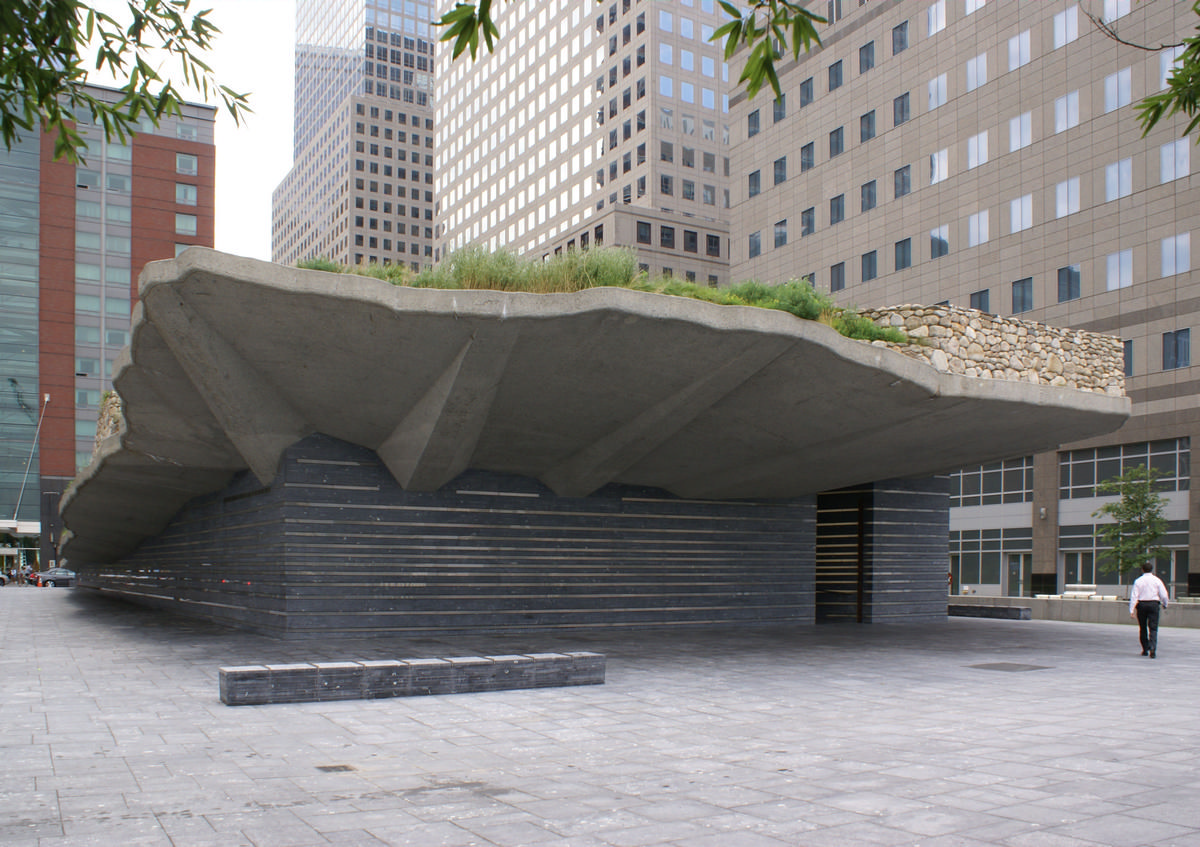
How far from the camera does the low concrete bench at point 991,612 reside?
2584 centimetres

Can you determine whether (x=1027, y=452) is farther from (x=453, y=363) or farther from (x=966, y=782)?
(x=966, y=782)

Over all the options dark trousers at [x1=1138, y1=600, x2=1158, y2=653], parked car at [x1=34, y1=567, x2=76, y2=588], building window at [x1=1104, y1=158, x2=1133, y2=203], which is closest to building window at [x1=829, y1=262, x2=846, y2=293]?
building window at [x1=1104, y1=158, x2=1133, y2=203]

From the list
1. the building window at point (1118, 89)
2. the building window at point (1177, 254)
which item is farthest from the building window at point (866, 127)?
the building window at point (1177, 254)

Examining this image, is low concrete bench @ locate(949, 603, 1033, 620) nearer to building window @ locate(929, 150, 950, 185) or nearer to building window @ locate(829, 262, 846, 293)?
building window @ locate(929, 150, 950, 185)

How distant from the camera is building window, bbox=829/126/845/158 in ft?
179

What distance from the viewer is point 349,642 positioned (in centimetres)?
1548

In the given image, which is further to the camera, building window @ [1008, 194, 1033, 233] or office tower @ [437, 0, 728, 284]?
office tower @ [437, 0, 728, 284]

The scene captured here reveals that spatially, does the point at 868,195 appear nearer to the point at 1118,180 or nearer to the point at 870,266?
the point at 870,266

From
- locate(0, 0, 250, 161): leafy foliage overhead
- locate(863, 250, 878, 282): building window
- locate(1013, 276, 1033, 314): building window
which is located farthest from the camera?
locate(863, 250, 878, 282): building window

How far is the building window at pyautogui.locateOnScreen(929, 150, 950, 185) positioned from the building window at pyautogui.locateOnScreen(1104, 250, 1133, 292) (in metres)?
10.1

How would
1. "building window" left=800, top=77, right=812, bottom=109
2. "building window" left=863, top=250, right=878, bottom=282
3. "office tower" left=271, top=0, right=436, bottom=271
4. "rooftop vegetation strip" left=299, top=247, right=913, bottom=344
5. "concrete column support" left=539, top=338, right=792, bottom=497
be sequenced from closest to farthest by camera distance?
"concrete column support" left=539, top=338, right=792, bottom=497 → "rooftop vegetation strip" left=299, top=247, right=913, bottom=344 → "building window" left=863, top=250, right=878, bottom=282 → "building window" left=800, top=77, right=812, bottom=109 → "office tower" left=271, top=0, right=436, bottom=271

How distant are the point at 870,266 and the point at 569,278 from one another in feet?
136

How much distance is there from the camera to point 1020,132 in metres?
45.3

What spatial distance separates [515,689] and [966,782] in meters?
5.59
